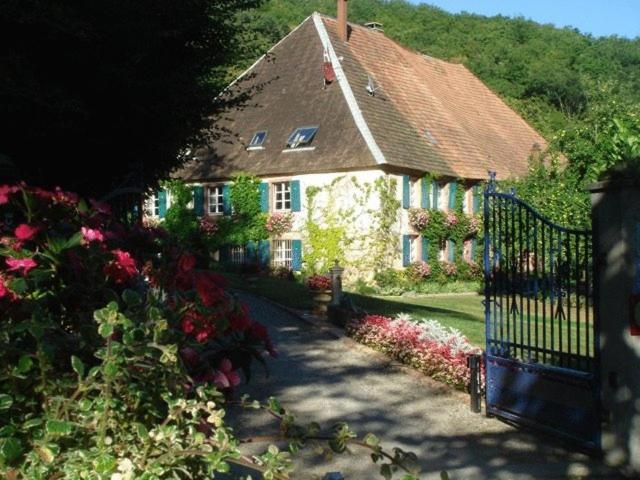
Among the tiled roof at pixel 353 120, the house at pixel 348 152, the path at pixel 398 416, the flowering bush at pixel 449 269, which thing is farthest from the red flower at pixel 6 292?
the flowering bush at pixel 449 269

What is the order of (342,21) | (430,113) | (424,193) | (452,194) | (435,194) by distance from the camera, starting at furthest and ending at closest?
(430,113)
(342,21)
(452,194)
(435,194)
(424,193)

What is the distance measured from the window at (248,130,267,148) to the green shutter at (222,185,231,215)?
1.77 m

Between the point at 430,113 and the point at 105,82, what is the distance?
25.8m

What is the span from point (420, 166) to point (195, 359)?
25.8 meters

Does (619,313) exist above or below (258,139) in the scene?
below

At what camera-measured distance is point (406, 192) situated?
1118 inches

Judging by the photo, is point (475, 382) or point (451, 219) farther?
point (451, 219)

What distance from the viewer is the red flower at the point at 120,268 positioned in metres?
3.63

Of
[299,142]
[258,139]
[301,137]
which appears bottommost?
[299,142]

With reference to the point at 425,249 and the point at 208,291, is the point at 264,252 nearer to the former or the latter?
the point at 425,249

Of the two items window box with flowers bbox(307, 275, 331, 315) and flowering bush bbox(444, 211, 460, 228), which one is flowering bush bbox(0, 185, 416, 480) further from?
flowering bush bbox(444, 211, 460, 228)

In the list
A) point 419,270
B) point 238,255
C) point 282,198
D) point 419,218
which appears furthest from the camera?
point 238,255

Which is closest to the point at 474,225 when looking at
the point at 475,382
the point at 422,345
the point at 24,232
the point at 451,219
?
the point at 451,219

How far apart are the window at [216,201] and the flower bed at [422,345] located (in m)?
17.3
